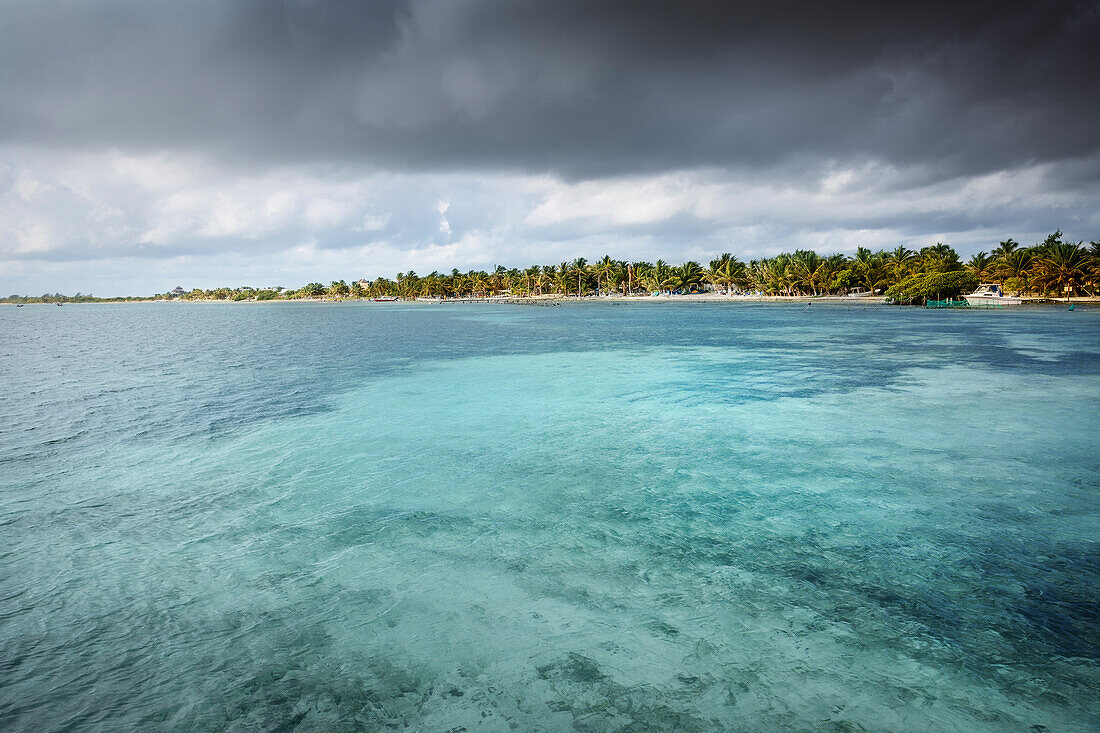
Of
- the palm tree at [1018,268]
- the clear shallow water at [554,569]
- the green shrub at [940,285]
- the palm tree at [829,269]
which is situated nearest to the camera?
→ the clear shallow water at [554,569]

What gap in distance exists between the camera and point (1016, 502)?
40.5 feet

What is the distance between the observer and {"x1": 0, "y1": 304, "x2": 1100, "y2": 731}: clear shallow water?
21.2 feet

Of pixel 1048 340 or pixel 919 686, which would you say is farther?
pixel 1048 340

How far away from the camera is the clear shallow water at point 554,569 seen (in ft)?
21.2

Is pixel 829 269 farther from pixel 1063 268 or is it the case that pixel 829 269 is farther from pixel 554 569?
pixel 554 569

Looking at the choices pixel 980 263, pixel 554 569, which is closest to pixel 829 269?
pixel 980 263

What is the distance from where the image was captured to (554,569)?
9555 mm

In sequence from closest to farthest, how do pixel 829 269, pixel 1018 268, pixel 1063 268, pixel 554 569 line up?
pixel 554 569, pixel 1063 268, pixel 1018 268, pixel 829 269

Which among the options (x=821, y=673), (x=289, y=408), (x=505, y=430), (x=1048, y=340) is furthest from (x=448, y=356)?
(x=1048, y=340)

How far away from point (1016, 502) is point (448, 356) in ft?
128

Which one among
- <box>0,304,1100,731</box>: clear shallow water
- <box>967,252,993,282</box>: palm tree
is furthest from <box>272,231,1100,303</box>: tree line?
<box>0,304,1100,731</box>: clear shallow water

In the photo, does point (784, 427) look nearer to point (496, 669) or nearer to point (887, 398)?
point (887, 398)

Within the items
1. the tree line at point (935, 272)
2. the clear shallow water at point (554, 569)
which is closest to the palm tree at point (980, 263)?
the tree line at point (935, 272)

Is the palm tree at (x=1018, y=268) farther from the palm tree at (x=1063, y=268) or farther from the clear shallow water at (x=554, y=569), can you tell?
the clear shallow water at (x=554, y=569)
